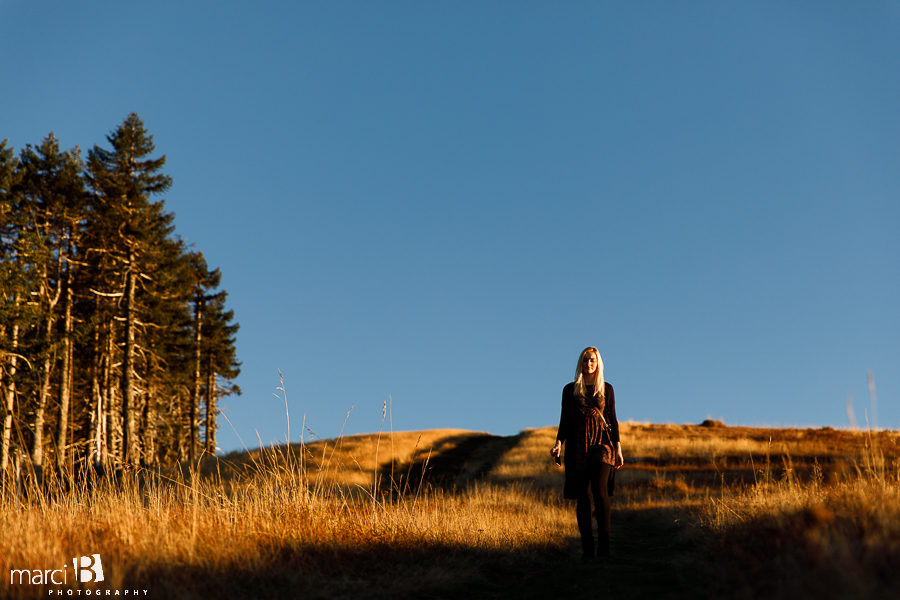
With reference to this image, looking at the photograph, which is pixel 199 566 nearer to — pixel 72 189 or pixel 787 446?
pixel 787 446

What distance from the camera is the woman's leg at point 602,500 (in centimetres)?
651

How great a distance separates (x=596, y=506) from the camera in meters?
6.52

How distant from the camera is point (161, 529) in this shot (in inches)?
223

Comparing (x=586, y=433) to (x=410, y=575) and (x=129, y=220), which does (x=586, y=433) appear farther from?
(x=129, y=220)

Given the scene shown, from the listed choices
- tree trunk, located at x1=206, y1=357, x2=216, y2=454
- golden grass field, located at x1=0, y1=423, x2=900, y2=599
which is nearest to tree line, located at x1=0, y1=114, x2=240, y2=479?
tree trunk, located at x1=206, y1=357, x2=216, y2=454

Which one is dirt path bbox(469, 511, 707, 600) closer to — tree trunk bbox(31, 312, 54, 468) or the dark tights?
the dark tights

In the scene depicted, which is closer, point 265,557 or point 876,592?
point 876,592

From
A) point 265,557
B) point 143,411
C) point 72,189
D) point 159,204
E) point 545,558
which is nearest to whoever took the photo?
point 265,557

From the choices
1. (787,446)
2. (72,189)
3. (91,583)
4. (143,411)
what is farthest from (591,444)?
(143,411)

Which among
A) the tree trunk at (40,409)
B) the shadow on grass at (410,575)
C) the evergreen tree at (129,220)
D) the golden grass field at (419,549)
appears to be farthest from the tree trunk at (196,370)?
the shadow on grass at (410,575)

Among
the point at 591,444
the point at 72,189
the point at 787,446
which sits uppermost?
the point at 72,189

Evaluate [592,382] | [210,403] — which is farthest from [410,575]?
[210,403]

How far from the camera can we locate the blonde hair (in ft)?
22.7

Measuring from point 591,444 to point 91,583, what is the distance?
190 inches
